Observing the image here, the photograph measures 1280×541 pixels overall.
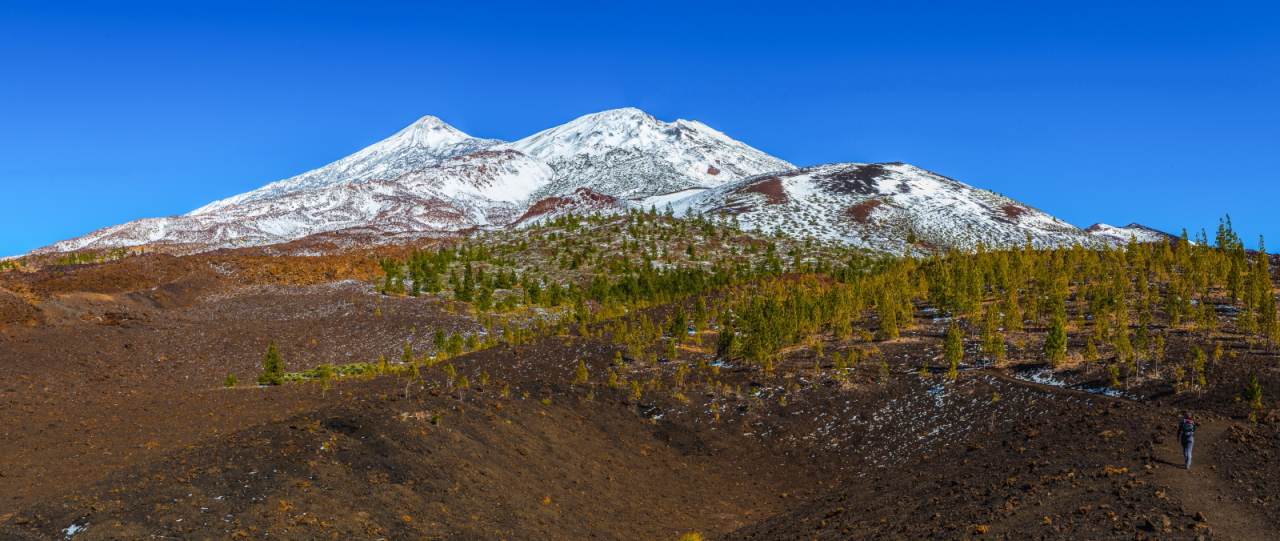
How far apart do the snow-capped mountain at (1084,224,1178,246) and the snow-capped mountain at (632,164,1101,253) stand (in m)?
6.54

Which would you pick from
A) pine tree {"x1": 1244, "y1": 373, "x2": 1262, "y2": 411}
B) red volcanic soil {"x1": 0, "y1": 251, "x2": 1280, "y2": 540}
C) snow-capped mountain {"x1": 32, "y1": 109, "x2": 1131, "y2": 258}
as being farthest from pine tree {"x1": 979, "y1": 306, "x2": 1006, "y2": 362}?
snow-capped mountain {"x1": 32, "y1": 109, "x2": 1131, "y2": 258}

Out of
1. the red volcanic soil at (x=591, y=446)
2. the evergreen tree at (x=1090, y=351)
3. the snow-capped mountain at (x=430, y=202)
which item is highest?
the snow-capped mountain at (x=430, y=202)

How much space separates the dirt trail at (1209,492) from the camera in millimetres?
13117

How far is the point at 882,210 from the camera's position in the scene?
106 meters

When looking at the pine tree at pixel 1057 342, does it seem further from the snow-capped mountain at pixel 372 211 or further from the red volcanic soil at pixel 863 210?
the snow-capped mountain at pixel 372 211

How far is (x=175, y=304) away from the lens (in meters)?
45.7

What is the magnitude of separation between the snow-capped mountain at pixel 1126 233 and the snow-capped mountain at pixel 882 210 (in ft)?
21.5

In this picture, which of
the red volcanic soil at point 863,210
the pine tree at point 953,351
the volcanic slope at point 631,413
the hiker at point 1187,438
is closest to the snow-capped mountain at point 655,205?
the red volcanic soil at point 863,210

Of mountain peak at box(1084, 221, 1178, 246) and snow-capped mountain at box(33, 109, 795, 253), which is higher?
snow-capped mountain at box(33, 109, 795, 253)

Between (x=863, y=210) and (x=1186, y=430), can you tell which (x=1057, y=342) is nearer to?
(x=1186, y=430)

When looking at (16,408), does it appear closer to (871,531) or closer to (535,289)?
(871,531)

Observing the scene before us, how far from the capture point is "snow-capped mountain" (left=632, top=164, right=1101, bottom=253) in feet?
301

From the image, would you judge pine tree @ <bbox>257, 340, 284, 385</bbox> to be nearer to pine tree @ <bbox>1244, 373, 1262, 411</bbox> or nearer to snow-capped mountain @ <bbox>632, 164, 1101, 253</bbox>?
pine tree @ <bbox>1244, 373, 1262, 411</bbox>

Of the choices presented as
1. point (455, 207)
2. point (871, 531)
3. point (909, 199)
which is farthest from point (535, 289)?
point (455, 207)
